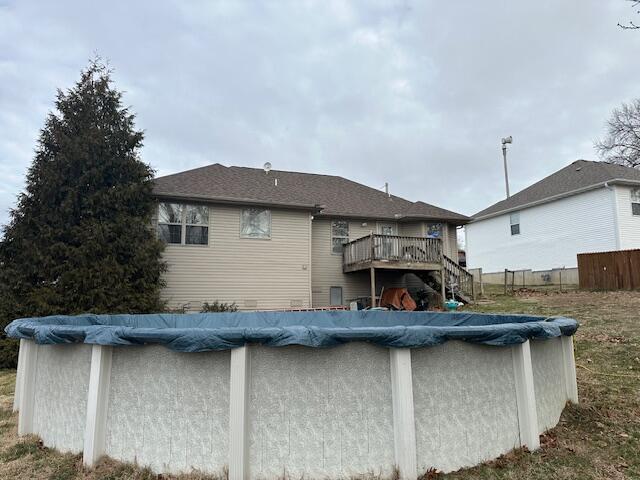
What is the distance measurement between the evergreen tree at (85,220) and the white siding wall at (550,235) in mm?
18863

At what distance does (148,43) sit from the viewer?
11336 mm

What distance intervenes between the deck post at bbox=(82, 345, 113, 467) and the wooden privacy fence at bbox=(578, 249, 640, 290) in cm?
1762

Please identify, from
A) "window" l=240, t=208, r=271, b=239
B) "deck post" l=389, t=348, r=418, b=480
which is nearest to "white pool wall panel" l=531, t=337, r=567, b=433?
"deck post" l=389, t=348, r=418, b=480

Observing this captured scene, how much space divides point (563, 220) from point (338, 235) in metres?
12.2

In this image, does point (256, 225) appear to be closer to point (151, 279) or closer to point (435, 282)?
point (151, 279)

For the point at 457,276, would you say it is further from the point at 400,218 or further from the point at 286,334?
the point at 286,334

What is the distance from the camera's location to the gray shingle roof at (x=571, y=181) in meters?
17.9

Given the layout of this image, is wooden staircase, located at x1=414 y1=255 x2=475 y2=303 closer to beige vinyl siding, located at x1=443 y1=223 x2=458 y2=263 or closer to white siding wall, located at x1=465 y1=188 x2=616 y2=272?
beige vinyl siding, located at x1=443 y1=223 x2=458 y2=263

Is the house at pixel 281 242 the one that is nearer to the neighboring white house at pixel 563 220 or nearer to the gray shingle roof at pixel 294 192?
the gray shingle roof at pixel 294 192

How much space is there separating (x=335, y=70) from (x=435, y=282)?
9349mm

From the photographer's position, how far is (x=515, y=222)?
2238 centimetres

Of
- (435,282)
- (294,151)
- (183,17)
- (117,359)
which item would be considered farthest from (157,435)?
(294,151)

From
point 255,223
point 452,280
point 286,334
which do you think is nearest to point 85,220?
point 255,223

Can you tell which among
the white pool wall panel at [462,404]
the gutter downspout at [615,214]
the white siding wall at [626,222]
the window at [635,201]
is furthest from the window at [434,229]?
the white pool wall panel at [462,404]
